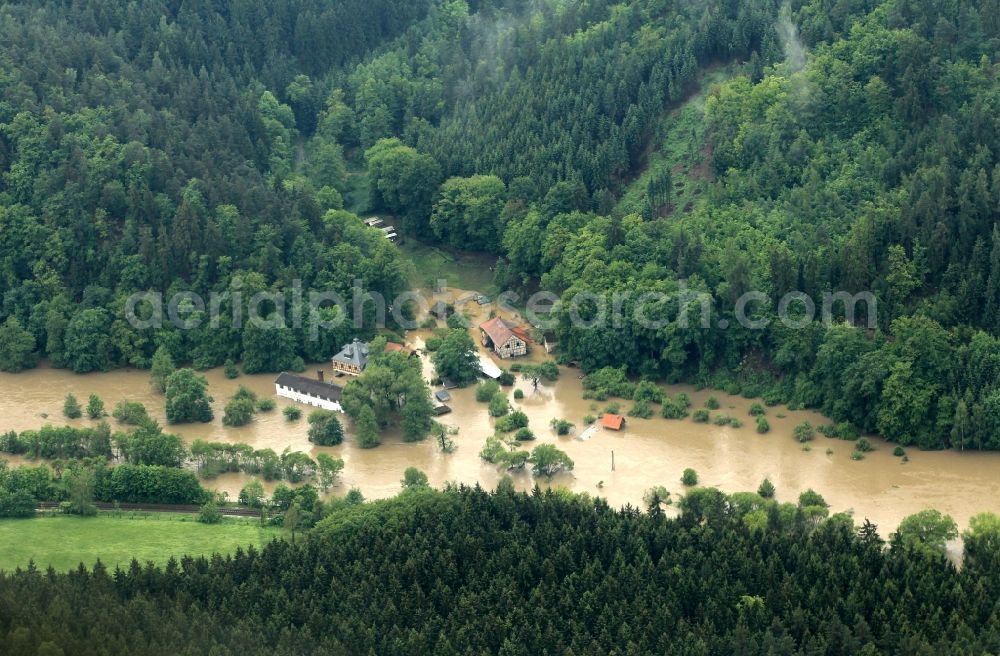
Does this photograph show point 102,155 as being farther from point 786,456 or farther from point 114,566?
point 786,456

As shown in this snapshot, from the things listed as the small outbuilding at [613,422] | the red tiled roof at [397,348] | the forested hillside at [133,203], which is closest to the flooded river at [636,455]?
the small outbuilding at [613,422]

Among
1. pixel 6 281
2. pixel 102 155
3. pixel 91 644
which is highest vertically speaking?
pixel 102 155

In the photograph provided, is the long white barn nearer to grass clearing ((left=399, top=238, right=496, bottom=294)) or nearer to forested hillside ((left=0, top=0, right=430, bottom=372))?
forested hillside ((left=0, top=0, right=430, bottom=372))

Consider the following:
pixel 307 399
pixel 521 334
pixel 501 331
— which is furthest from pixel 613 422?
pixel 307 399

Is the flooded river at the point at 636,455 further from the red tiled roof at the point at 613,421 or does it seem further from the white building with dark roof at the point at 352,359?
the white building with dark roof at the point at 352,359

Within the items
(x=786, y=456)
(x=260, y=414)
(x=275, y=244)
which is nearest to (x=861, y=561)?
(x=786, y=456)

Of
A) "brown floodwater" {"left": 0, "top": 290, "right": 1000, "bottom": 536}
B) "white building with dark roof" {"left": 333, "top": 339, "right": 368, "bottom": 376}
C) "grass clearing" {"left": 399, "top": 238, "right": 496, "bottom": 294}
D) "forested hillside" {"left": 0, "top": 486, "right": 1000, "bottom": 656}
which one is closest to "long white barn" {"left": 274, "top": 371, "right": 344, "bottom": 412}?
"brown floodwater" {"left": 0, "top": 290, "right": 1000, "bottom": 536}
